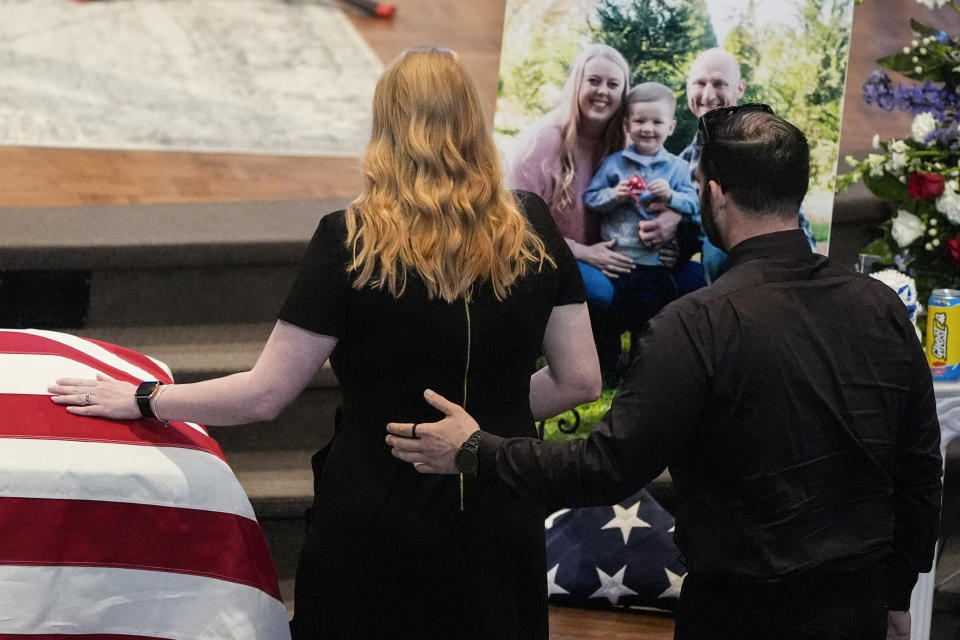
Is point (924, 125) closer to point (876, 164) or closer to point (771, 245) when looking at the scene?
point (876, 164)

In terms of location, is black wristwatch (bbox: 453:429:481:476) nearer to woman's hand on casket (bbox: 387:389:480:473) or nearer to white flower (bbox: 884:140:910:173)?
woman's hand on casket (bbox: 387:389:480:473)

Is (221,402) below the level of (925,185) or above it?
Answer: below

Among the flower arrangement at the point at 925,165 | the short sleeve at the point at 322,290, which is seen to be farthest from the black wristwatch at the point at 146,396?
the flower arrangement at the point at 925,165

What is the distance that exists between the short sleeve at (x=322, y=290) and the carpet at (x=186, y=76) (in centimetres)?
261

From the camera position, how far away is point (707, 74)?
2.96 m

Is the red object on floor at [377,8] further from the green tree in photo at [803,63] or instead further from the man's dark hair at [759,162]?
the man's dark hair at [759,162]

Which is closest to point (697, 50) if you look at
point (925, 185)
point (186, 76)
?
point (925, 185)

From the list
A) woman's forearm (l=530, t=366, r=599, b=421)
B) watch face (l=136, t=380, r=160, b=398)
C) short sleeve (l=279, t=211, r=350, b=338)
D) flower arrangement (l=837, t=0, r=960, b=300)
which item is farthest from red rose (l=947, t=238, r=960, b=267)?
watch face (l=136, t=380, r=160, b=398)

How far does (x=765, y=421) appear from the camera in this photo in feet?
4.96

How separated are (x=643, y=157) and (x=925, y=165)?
66 cm

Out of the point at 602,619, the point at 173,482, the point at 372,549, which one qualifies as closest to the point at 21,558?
the point at 173,482

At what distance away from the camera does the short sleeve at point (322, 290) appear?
165 centimetres

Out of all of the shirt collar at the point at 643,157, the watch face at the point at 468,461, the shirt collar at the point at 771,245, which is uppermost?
the shirt collar at the point at 771,245

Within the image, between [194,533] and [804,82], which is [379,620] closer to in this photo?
[194,533]
